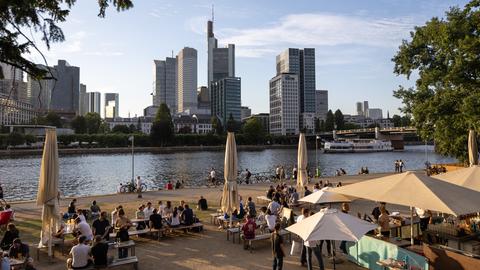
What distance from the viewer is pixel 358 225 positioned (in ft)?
29.6

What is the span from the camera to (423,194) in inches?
343

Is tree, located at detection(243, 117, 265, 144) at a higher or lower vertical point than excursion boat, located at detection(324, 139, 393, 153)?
higher

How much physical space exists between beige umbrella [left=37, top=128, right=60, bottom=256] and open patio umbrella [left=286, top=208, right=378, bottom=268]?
7.59 m

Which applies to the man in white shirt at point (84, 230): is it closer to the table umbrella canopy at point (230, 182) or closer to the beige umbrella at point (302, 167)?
the table umbrella canopy at point (230, 182)

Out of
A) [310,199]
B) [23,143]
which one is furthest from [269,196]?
[23,143]

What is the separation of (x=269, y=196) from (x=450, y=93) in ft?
40.0

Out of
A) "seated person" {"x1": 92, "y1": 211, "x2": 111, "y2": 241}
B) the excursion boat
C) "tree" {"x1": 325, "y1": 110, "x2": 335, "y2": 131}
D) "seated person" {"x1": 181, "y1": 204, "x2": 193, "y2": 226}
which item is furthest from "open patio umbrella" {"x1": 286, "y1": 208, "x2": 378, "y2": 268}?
"tree" {"x1": 325, "y1": 110, "x2": 335, "y2": 131}

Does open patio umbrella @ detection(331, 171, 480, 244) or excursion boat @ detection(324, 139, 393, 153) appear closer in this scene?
open patio umbrella @ detection(331, 171, 480, 244)

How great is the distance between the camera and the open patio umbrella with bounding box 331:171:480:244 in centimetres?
820

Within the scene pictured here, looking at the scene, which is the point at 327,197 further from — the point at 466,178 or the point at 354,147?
the point at 354,147

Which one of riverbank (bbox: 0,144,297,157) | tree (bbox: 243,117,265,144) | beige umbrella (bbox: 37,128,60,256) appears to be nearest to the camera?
beige umbrella (bbox: 37,128,60,256)

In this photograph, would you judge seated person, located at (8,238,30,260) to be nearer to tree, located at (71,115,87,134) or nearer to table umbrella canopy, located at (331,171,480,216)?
table umbrella canopy, located at (331,171,480,216)

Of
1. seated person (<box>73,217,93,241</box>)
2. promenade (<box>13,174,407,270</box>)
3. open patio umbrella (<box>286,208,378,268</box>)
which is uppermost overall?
open patio umbrella (<box>286,208,378,268</box>)

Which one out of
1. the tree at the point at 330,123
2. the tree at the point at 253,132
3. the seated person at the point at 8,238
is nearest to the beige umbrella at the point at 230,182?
the seated person at the point at 8,238
